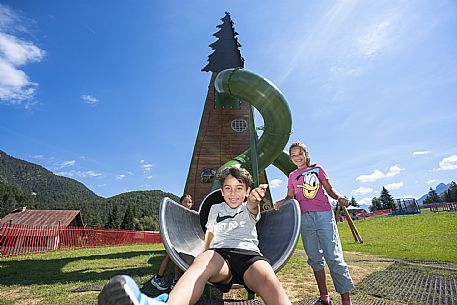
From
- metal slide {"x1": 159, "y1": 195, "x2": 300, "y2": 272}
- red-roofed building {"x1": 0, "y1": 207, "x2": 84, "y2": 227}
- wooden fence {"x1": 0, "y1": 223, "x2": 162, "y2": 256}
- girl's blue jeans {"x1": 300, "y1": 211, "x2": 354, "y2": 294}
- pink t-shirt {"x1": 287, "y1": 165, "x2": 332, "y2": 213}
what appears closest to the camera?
metal slide {"x1": 159, "y1": 195, "x2": 300, "y2": 272}

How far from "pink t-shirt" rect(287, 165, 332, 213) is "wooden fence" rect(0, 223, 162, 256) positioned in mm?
12145

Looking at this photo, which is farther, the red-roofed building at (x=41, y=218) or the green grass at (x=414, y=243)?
the red-roofed building at (x=41, y=218)

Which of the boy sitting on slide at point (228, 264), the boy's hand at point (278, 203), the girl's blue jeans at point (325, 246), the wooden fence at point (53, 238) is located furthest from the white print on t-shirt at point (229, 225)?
the wooden fence at point (53, 238)

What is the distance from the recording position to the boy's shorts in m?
1.82

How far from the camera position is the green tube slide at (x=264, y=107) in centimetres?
645

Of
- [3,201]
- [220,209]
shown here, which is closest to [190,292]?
[220,209]

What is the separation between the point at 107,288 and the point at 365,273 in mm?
4346

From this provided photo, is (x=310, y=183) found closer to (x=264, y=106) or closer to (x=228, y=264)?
(x=228, y=264)

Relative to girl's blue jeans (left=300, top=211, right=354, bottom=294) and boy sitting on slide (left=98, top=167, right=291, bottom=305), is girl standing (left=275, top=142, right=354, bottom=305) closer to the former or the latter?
girl's blue jeans (left=300, top=211, right=354, bottom=294)

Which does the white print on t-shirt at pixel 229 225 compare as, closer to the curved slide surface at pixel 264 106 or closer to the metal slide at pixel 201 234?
the metal slide at pixel 201 234

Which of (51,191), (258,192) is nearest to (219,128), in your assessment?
(258,192)

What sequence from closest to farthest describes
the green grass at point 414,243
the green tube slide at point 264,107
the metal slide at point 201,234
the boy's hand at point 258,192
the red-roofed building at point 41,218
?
the boy's hand at point 258,192 < the metal slide at point 201,234 < the green grass at point 414,243 < the green tube slide at point 264,107 < the red-roofed building at point 41,218

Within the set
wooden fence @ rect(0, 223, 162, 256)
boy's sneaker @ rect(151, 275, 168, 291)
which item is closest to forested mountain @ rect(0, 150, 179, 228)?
wooden fence @ rect(0, 223, 162, 256)

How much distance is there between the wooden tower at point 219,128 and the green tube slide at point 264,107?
2.33m
